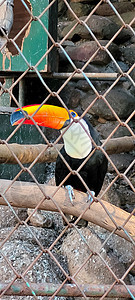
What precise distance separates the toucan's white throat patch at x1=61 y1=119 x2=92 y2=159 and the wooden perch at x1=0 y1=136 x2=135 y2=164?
0.12 meters

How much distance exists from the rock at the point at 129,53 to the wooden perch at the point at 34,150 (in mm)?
998

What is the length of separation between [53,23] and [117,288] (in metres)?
2.45

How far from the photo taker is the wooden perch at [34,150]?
1.94 meters

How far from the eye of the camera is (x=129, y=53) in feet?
11.7

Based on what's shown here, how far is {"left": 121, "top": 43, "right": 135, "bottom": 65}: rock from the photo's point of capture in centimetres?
356

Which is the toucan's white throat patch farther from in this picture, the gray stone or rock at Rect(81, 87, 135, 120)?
the gray stone

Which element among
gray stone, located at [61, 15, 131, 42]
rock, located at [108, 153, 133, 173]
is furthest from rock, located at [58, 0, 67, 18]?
rock, located at [108, 153, 133, 173]

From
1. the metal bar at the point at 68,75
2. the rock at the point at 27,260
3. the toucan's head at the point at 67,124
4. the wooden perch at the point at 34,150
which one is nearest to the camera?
the toucan's head at the point at 67,124

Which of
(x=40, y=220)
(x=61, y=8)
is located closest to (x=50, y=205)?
(x=40, y=220)

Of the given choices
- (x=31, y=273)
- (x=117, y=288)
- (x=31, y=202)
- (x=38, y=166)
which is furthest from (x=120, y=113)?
(x=117, y=288)

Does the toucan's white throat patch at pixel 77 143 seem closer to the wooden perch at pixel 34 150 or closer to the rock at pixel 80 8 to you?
the wooden perch at pixel 34 150

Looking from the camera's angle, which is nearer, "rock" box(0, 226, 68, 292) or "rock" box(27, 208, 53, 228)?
"rock" box(0, 226, 68, 292)

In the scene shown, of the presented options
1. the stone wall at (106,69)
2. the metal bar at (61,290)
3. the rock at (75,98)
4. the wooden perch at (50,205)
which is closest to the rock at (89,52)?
the stone wall at (106,69)

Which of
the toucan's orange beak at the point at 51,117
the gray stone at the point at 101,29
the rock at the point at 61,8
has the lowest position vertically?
the toucan's orange beak at the point at 51,117
